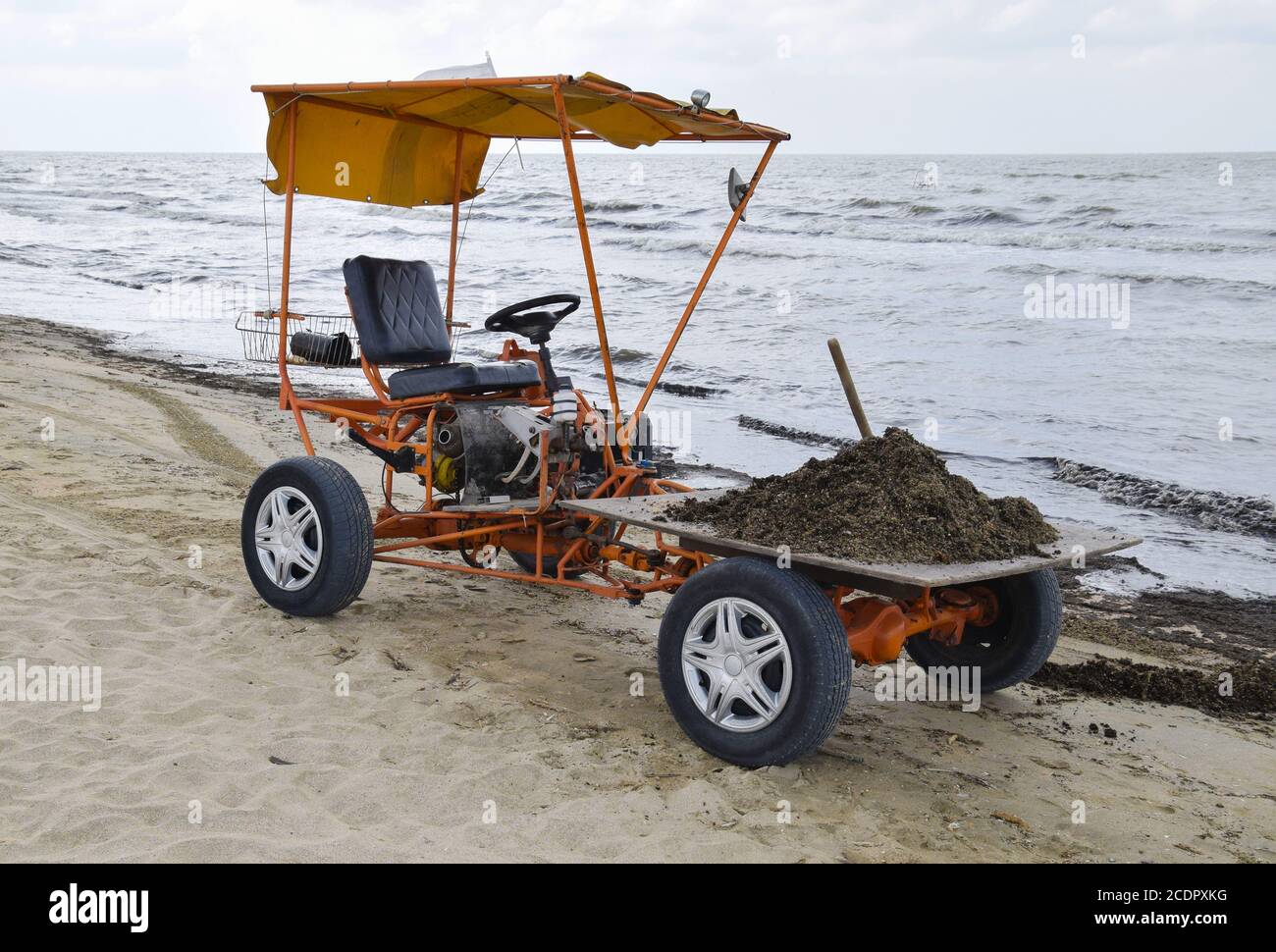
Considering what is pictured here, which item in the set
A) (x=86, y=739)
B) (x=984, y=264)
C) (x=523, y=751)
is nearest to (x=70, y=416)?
(x=86, y=739)

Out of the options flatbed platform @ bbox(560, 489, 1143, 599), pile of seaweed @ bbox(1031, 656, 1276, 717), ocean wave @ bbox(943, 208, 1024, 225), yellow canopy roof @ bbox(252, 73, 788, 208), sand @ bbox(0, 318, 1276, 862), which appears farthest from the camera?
ocean wave @ bbox(943, 208, 1024, 225)

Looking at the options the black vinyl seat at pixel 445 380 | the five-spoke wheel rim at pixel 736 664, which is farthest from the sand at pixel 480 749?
the black vinyl seat at pixel 445 380

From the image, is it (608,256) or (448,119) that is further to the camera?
(608,256)

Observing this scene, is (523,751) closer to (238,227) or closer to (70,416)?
(70,416)

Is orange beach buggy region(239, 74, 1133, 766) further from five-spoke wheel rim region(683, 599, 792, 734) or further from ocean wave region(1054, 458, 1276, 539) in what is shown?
ocean wave region(1054, 458, 1276, 539)

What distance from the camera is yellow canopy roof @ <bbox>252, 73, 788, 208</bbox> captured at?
5309 mm

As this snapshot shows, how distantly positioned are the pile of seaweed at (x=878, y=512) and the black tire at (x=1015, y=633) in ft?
1.52

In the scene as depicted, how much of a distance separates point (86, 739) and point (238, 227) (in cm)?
3918

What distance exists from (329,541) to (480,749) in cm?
168

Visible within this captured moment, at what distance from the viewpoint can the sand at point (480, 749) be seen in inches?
149

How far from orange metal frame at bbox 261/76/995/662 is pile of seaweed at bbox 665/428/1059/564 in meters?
0.32

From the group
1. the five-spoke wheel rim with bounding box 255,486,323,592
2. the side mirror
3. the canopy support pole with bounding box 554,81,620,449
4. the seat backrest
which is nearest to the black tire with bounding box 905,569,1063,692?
the canopy support pole with bounding box 554,81,620,449
